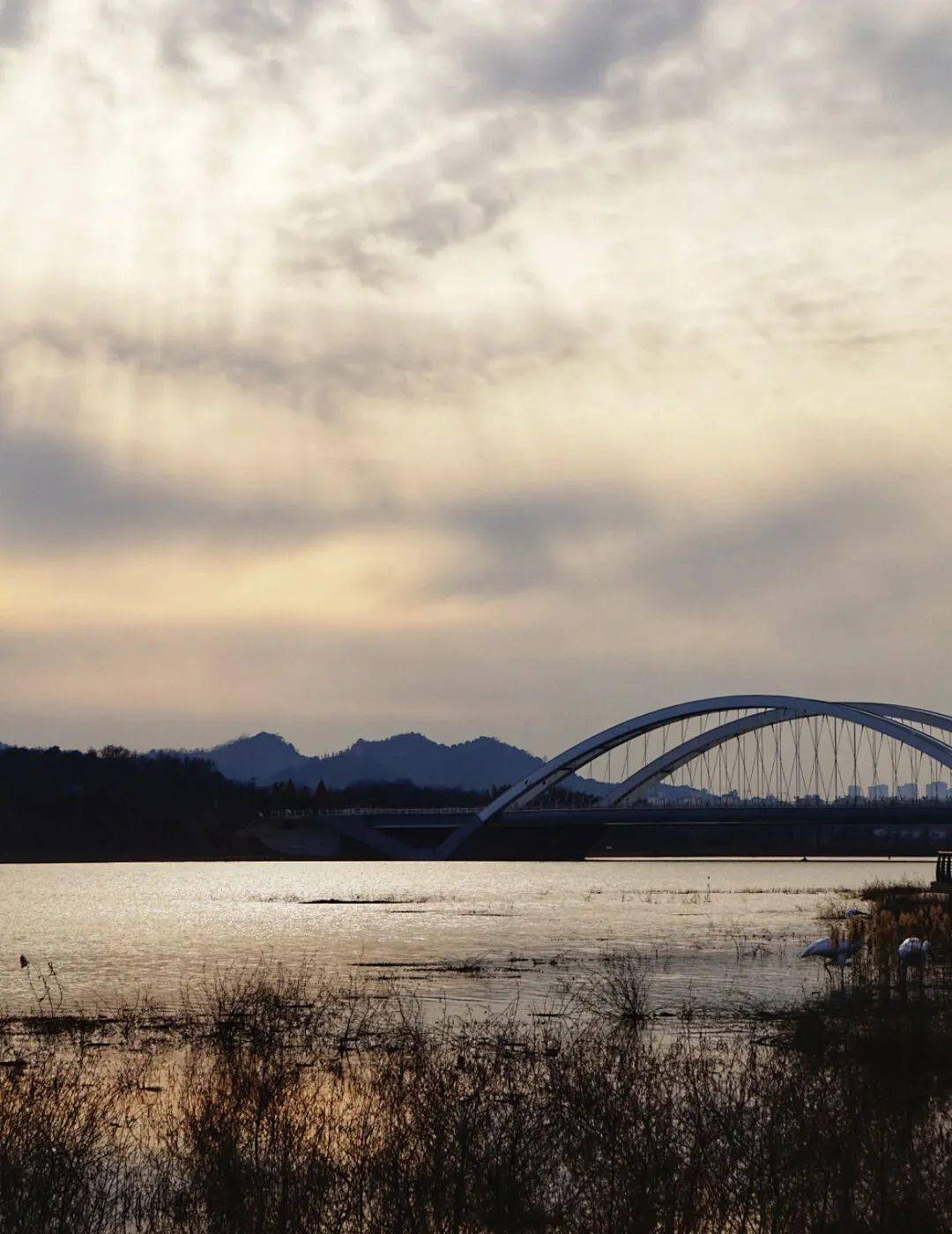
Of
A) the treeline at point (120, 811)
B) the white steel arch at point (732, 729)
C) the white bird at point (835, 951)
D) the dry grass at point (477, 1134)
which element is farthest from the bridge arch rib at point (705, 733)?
the dry grass at point (477, 1134)

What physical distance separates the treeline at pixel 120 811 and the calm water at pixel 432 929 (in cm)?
3566

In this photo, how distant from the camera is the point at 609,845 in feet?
541

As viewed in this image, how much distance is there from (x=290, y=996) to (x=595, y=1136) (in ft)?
43.0

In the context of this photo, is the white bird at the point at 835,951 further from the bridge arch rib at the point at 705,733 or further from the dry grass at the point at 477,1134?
the bridge arch rib at the point at 705,733

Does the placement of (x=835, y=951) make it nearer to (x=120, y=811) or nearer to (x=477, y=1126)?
(x=477, y=1126)

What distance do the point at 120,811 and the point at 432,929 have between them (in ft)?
321

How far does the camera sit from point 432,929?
47.5 meters

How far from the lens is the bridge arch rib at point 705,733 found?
9419 centimetres

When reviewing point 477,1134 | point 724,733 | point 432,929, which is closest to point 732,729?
point 724,733

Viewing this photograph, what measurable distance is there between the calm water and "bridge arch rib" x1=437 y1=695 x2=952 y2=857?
9.48 meters

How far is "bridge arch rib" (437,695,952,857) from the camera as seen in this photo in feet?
309

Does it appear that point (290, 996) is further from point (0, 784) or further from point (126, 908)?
point (0, 784)

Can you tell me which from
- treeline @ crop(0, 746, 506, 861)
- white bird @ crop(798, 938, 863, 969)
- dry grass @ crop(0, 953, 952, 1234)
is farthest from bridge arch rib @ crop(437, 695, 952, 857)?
dry grass @ crop(0, 953, 952, 1234)

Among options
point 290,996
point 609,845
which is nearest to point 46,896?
point 290,996
